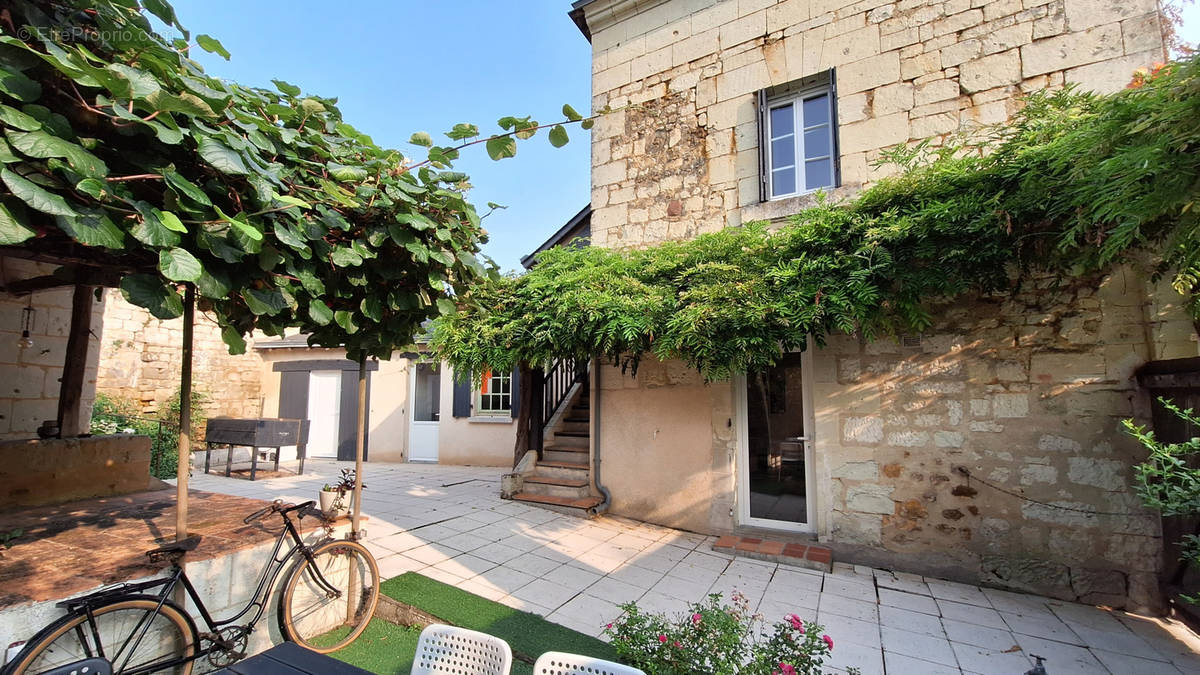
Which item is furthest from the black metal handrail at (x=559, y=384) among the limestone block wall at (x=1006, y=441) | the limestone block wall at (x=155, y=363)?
the limestone block wall at (x=155, y=363)

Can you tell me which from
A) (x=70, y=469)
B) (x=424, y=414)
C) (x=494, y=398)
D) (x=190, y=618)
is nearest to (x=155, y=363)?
(x=424, y=414)

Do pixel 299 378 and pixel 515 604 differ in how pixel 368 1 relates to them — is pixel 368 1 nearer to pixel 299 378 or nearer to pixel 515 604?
pixel 515 604

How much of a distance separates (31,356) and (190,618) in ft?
13.6

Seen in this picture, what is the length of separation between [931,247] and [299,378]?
38.1 ft

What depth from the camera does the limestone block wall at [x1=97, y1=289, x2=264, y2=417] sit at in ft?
28.1

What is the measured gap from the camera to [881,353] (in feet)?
14.2

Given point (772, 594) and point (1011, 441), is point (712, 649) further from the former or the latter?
point (1011, 441)

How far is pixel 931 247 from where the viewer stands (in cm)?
350

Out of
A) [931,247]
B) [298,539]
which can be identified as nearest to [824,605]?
[931,247]

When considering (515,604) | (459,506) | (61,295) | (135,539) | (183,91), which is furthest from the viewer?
(459,506)

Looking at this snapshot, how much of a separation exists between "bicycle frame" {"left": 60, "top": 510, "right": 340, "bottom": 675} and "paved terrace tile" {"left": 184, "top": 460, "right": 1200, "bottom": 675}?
1.12m

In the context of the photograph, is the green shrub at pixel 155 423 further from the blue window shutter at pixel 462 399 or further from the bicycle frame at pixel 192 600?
the bicycle frame at pixel 192 600

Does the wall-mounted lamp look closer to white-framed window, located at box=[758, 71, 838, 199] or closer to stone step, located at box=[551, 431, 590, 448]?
stone step, located at box=[551, 431, 590, 448]

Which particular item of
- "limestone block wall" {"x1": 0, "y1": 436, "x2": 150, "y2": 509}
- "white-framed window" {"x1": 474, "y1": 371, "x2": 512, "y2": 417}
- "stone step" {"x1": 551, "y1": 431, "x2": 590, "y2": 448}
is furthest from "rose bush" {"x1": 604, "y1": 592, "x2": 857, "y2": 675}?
"white-framed window" {"x1": 474, "y1": 371, "x2": 512, "y2": 417}
